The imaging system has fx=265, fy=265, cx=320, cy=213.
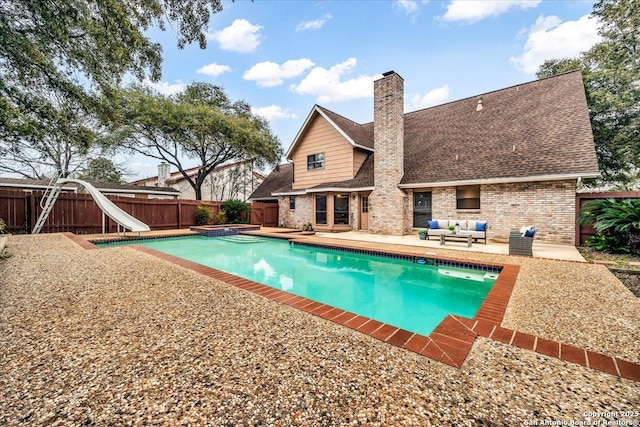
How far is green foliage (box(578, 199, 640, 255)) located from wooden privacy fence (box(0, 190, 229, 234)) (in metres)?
18.6

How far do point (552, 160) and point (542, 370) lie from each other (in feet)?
32.2

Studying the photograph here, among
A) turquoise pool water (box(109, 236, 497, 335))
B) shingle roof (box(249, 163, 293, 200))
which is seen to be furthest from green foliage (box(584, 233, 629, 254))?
shingle roof (box(249, 163, 293, 200))

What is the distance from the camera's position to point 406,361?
225 centimetres

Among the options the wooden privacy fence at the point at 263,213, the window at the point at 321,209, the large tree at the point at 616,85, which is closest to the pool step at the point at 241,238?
the window at the point at 321,209

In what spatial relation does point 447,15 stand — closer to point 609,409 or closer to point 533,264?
point 533,264

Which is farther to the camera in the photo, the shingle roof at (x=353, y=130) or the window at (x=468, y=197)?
the shingle roof at (x=353, y=130)

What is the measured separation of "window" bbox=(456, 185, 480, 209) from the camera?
10562mm

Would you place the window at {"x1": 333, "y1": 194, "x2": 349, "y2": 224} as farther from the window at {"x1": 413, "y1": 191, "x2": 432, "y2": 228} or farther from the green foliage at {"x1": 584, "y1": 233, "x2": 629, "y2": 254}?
the green foliage at {"x1": 584, "y1": 233, "x2": 629, "y2": 254}

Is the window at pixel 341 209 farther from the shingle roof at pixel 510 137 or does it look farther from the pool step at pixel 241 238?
the pool step at pixel 241 238


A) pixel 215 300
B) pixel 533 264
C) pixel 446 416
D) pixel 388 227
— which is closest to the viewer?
pixel 446 416

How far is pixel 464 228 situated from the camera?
32.0ft

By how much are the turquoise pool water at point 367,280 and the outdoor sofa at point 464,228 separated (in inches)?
118

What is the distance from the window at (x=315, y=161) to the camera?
15625 millimetres

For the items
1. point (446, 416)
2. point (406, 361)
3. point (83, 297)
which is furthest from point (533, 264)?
point (83, 297)
